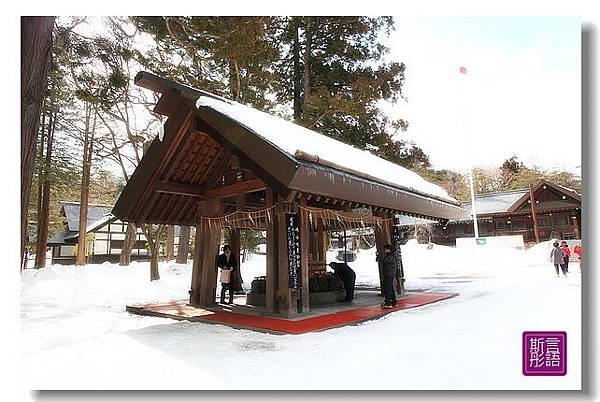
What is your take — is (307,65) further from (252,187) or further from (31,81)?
(31,81)

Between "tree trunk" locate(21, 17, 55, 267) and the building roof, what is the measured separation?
7.02ft

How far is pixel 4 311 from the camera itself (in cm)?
388

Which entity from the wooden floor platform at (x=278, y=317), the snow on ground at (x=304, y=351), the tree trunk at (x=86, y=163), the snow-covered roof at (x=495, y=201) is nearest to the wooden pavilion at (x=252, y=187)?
the wooden floor platform at (x=278, y=317)

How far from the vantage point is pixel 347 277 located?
8727 mm

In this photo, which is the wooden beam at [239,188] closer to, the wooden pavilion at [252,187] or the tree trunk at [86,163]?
the wooden pavilion at [252,187]

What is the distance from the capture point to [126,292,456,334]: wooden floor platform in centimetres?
558

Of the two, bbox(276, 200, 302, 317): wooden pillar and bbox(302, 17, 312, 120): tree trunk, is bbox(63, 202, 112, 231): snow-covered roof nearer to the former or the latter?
bbox(302, 17, 312, 120): tree trunk

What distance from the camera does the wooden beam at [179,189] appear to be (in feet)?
24.6

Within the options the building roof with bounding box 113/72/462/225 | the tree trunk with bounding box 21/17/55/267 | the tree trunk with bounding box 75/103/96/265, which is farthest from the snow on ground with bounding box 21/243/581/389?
the tree trunk with bounding box 75/103/96/265

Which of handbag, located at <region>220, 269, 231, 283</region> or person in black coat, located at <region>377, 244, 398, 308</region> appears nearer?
person in black coat, located at <region>377, 244, 398, 308</region>

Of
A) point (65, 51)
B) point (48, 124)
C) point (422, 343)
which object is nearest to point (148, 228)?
point (48, 124)

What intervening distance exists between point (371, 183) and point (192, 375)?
397 centimetres

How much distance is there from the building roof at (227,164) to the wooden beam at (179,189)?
0.7 inches

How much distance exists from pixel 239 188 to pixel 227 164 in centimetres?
91
